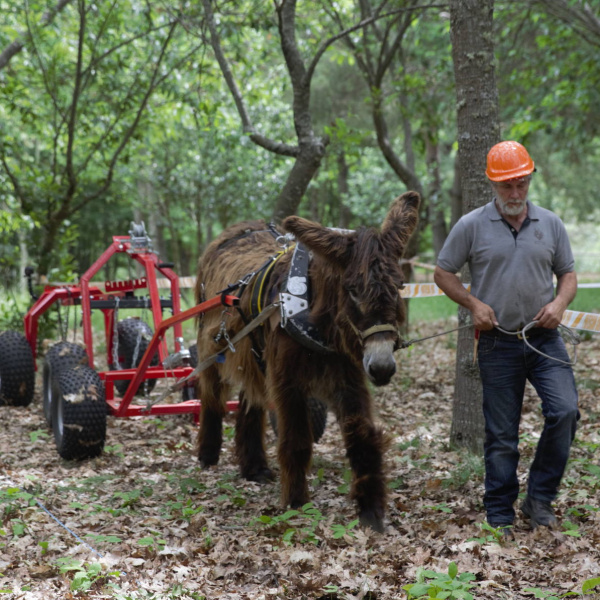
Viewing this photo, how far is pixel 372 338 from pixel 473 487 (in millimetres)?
1718

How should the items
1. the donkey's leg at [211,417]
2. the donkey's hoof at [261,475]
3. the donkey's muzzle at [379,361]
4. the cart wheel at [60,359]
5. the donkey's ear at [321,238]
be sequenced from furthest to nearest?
the cart wheel at [60,359]
the donkey's leg at [211,417]
the donkey's hoof at [261,475]
the donkey's ear at [321,238]
the donkey's muzzle at [379,361]

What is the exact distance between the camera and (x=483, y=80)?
5316 millimetres

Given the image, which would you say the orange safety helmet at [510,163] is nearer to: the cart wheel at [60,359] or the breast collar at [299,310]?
the breast collar at [299,310]

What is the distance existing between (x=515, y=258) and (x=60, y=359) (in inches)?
169

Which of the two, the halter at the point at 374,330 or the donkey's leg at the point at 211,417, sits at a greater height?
the halter at the point at 374,330

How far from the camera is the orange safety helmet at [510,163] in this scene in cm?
400

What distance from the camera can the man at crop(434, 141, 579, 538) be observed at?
404cm

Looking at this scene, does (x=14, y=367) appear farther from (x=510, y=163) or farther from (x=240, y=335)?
(x=510, y=163)

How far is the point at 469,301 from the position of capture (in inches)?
165

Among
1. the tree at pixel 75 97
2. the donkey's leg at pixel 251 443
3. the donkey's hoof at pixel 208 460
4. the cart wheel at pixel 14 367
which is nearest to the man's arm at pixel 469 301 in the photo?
the donkey's leg at pixel 251 443

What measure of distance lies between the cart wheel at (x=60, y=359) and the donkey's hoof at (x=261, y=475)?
77.6 inches

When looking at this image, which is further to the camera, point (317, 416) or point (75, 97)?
point (75, 97)

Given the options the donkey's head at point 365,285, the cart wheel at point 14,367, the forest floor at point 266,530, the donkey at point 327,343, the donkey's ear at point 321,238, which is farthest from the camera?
the cart wheel at point 14,367

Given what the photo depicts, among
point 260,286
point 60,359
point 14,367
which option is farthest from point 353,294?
point 14,367
